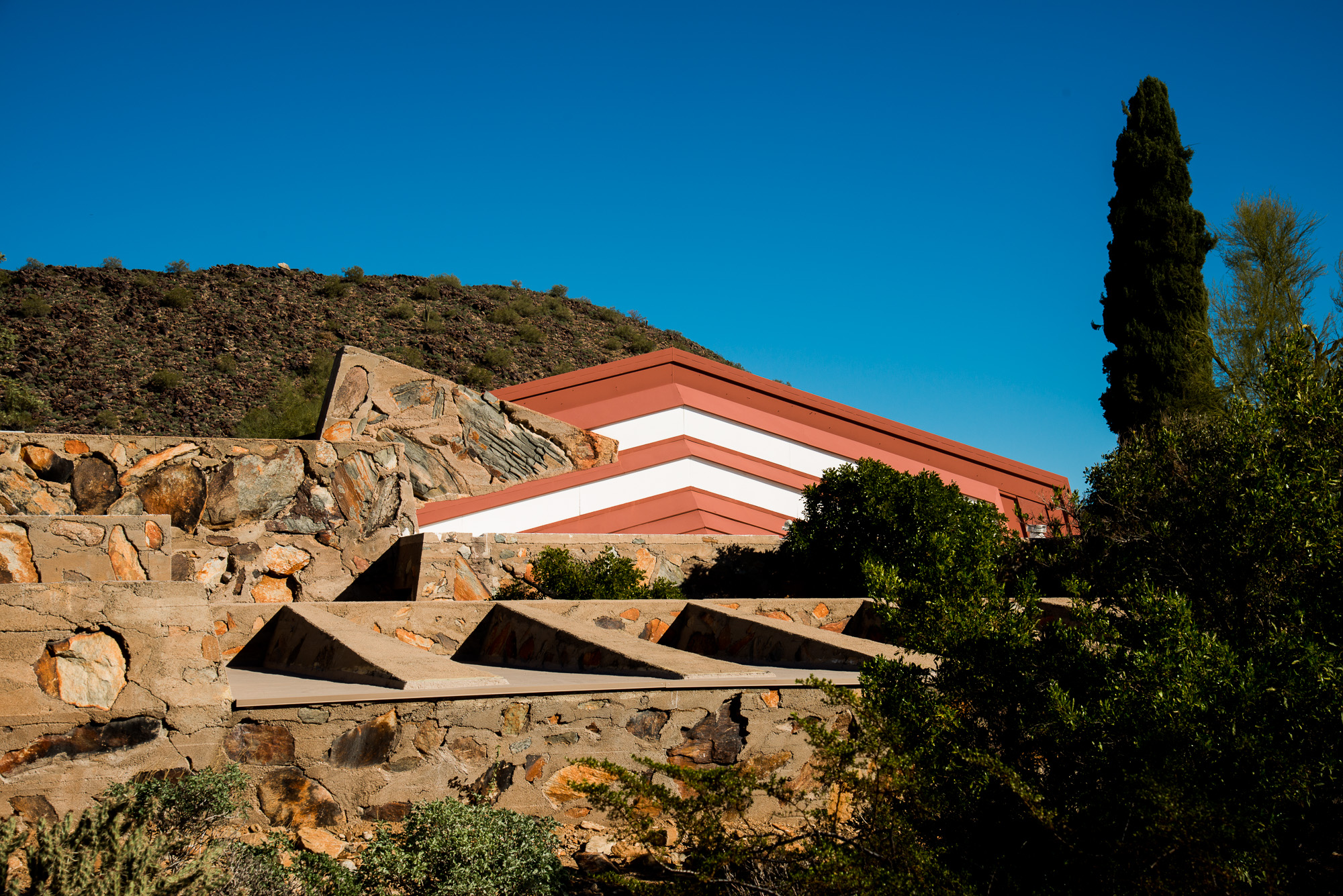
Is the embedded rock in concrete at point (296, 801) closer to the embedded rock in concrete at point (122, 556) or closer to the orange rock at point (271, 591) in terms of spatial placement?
the embedded rock in concrete at point (122, 556)

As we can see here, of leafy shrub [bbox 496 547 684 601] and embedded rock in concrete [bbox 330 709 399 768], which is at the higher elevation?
leafy shrub [bbox 496 547 684 601]

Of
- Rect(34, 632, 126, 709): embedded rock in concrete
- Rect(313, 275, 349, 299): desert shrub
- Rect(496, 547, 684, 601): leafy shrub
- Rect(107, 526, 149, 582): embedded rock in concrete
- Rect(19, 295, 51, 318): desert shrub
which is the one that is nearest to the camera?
Rect(34, 632, 126, 709): embedded rock in concrete

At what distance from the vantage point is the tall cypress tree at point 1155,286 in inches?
667

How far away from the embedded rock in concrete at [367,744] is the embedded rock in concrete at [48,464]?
525 cm

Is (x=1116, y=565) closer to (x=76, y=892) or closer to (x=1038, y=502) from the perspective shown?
(x=76, y=892)

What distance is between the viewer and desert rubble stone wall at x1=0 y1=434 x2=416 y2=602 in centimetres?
761

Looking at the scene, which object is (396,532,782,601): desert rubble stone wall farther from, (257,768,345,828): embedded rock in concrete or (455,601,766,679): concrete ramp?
(257,768,345,828): embedded rock in concrete

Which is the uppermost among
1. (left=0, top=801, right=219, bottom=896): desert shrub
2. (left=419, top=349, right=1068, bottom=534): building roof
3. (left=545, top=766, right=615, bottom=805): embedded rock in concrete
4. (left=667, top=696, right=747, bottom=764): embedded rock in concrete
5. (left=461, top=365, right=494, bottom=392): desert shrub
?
(left=461, top=365, right=494, bottom=392): desert shrub

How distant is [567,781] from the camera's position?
14.2 ft

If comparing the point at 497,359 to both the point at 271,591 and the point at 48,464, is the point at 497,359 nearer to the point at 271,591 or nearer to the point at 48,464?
the point at 271,591

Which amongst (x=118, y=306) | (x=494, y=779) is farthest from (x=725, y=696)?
(x=118, y=306)

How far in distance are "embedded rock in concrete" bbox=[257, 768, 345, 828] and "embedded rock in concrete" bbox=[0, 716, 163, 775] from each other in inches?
20.2

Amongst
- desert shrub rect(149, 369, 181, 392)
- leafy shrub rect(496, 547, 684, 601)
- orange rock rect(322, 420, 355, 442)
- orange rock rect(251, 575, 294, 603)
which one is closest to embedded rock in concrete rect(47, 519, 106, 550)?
orange rock rect(251, 575, 294, 603)

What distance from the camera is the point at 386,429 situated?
31.8 feet
